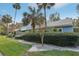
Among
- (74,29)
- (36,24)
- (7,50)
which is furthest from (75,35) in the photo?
(7,50)

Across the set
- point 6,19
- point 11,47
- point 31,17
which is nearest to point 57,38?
point 31,17

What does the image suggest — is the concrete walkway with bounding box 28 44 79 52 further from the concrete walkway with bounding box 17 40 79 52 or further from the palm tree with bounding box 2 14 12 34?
the palm tree with bounding box 2 14 12 34

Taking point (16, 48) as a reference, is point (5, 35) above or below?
above

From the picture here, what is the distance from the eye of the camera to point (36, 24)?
3621 millimetres

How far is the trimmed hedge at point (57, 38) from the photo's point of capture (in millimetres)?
3580

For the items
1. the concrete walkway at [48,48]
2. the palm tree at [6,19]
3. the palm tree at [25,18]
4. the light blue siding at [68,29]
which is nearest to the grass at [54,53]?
the concrete walkway at [48,48]

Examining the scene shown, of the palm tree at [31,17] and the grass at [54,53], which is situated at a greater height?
the palm tree at [31,17]

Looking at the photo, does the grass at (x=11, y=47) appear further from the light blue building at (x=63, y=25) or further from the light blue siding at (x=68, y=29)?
Result: the light blue siding at (x=68, y=29)

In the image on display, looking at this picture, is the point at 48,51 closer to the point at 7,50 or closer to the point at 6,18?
the point at 7,50

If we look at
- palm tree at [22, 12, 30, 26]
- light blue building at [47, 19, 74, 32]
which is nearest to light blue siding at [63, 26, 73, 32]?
light blue building at [47, 19, 74, 32]

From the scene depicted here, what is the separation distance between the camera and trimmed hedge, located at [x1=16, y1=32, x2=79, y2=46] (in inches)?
141

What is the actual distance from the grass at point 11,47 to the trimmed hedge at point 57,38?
0.16m

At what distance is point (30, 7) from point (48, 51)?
0.89 metres

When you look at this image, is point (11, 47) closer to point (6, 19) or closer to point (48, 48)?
point (6, 19)
